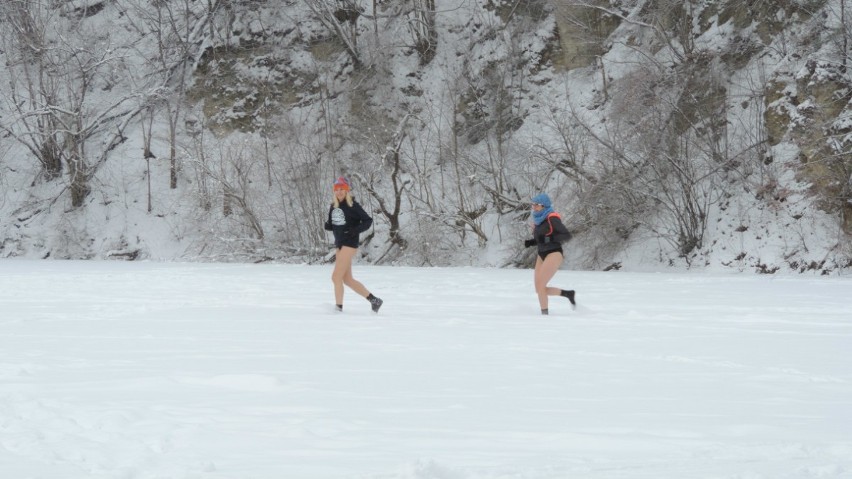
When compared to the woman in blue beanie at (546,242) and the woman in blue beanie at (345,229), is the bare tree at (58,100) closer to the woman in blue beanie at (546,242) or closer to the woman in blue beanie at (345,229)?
the woman in blue beanie at (345,229)

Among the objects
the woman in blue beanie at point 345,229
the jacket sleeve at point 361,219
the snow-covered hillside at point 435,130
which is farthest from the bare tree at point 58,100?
the jacket sleeve at point 361,219

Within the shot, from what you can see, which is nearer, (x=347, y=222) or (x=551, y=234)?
(x=551, y=234)

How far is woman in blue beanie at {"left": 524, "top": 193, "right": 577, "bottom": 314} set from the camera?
426 inches

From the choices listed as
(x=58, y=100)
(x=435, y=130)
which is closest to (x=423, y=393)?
(x=435, y=130)

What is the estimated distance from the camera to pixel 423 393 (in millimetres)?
5363

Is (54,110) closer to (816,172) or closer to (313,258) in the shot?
(313,258)

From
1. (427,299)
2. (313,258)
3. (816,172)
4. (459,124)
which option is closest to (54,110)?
(313,258)

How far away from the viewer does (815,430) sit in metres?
4.33

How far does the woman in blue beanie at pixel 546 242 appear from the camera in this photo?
1082 centimetres

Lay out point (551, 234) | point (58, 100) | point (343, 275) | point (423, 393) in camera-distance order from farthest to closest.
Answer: point (58, 100) < point (343, 275) < point (551, 234) < point (423, 393)

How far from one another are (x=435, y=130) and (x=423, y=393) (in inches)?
1051

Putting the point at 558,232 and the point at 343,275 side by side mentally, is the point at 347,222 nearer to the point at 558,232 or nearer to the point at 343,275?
the point at 343,275

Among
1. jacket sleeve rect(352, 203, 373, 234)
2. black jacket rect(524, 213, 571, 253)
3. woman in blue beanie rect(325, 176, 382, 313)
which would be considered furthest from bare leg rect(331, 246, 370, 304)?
black jacket rect(524, 213, 571, 253)

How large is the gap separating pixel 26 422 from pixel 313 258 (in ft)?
82.8
